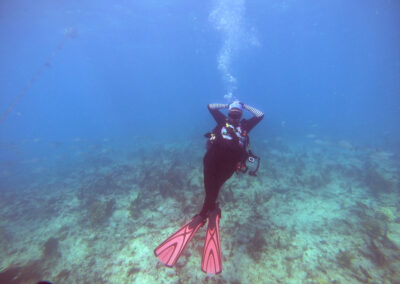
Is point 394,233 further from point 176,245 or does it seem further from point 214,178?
point 176,245

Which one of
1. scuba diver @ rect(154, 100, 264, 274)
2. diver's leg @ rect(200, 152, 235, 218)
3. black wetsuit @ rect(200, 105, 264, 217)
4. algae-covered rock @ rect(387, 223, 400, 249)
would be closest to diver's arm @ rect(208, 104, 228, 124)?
scuba diver @ rect(154, 100, 264, 274)

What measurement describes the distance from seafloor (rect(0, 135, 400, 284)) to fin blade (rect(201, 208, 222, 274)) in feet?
1.64

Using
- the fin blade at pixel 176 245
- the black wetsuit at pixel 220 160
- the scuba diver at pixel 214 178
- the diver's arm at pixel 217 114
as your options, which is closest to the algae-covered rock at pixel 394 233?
the scuba diver at pixel 214 178

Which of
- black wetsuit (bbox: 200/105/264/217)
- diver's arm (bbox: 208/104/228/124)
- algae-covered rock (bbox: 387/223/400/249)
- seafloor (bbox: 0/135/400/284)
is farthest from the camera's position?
algae-covered rock (bbox: 387/223/400/249)

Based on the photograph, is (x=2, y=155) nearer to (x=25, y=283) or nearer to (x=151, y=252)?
(x=25, y=283)

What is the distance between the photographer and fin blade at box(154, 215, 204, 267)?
3.59m

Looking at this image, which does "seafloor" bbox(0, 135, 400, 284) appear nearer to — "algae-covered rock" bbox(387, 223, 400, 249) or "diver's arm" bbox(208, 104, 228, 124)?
"algae-covered rock" bbox(387, 223, 400, 249)

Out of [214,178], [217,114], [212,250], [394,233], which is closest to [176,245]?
[212,250]

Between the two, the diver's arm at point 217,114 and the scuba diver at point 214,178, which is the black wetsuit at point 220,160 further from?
the diver's arm at point 217,114

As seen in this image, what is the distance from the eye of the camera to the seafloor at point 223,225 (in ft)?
13.6

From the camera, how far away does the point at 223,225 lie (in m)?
5.25

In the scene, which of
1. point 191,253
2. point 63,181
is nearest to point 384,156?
point 191,253

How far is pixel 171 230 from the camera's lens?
5270 mm

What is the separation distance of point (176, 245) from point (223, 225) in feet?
6.28
